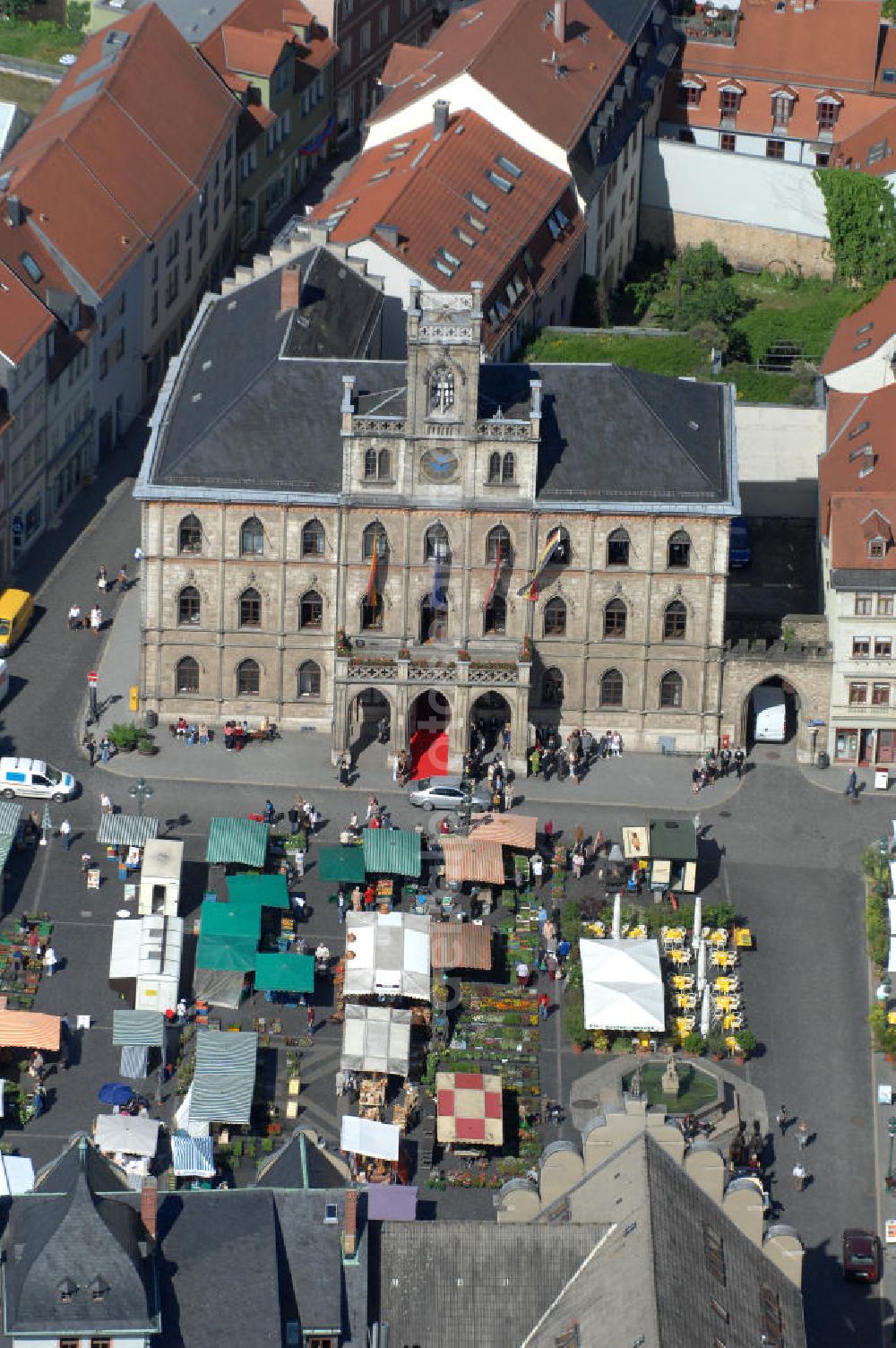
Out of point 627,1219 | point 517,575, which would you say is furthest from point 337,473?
point 627,1219

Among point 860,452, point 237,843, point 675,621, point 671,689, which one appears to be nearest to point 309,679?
point 237,843

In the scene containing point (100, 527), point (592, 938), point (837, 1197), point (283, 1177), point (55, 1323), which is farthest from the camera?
point (100, 527)

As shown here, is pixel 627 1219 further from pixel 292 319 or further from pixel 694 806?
pixel 292 319

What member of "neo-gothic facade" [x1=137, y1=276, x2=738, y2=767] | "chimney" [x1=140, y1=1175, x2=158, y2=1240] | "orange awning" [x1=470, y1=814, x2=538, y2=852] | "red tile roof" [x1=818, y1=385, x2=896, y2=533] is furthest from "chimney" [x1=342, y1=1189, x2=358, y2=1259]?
"red tile roof" [x1=818, y1=385, x2=896, y2=533]

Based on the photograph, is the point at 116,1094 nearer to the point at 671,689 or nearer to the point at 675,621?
the point at 671,689

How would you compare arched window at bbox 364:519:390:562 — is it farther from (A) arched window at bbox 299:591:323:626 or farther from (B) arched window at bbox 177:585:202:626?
(B) arched window at bbox 177:585:202:626

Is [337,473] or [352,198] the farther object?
[352,198]
